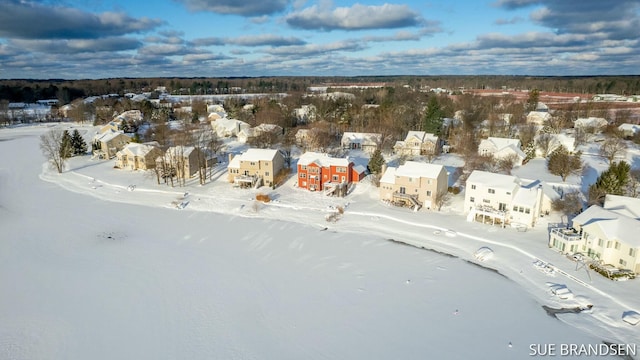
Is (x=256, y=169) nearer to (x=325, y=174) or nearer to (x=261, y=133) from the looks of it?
(x=325, y=174)

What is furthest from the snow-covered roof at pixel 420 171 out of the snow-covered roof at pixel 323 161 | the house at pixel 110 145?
the house at pixel 110 145

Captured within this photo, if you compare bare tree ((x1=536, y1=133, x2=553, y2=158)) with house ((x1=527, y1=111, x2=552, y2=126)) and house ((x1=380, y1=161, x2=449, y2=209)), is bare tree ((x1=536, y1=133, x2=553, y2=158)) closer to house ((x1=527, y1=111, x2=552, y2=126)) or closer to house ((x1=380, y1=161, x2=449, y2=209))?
house ((x1=527, y1=111, x2=552, y2=126))

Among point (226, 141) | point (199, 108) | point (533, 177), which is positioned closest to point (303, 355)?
point (533, 177)

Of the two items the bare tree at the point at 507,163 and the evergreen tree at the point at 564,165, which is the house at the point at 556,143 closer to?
the bare tree at the point at 507,163

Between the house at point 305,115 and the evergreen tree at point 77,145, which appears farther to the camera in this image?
the house at point 305,115

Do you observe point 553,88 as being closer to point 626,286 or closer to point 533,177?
point 533,177

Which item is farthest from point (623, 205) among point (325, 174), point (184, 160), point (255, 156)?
point (184, 160)
